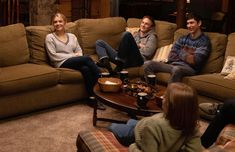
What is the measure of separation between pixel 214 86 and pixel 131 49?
1084 mm

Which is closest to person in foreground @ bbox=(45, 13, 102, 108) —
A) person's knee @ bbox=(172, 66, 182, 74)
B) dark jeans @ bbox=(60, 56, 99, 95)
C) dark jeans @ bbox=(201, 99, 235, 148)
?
dark jeans @ bbox=(60, 56, 99, 95)

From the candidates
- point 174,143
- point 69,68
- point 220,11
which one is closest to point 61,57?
point 69,68

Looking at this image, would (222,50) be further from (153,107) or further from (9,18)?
(9,18)

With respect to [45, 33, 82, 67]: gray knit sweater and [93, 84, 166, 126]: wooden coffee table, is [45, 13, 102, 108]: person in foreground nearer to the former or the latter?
[45, 33, 82, 67]: gray knit sweater

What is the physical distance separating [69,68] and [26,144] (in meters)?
1.21

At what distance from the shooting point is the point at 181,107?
68.9 inches

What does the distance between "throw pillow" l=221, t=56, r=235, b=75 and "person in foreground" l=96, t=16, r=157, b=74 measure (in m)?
0.94

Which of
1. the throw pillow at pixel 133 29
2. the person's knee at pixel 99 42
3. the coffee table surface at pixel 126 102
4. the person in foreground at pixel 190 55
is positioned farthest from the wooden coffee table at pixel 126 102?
the throw pillow at pixel 133 29

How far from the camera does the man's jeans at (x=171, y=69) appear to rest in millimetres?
4074

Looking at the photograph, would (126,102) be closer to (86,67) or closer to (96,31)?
(86,67)

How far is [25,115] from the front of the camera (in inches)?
149

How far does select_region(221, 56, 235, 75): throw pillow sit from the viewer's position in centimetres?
402

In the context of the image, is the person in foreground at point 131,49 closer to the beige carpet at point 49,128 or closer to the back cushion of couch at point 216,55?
the beige carpet at point 49,128

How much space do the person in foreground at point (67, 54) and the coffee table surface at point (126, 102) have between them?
2.34 ft
